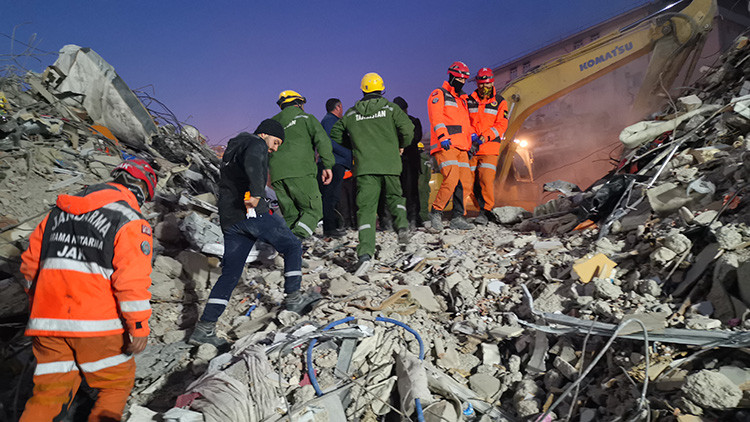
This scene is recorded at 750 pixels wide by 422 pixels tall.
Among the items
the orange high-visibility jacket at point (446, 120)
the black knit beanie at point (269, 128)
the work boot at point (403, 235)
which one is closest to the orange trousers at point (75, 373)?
the black knit beanie at point (269, 128)

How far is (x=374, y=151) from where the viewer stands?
4266 millimetres

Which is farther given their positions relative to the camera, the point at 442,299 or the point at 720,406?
the point at 442,299

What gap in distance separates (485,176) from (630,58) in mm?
3081

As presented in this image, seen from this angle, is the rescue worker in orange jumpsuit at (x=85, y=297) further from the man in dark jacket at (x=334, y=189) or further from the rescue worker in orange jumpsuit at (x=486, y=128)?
the rescue worker in orange jumpsuit at (x=486, y=128)

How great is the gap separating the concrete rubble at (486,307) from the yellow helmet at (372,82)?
205 centimetres

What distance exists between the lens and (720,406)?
→ 4.78 feet

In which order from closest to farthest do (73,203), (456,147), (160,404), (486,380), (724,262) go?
1. (73,203)
2. (724,262)
3. (486,380)
4. (160,404)
5. (456,147)

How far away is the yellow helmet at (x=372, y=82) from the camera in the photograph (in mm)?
4480

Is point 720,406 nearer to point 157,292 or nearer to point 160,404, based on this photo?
point 160,404

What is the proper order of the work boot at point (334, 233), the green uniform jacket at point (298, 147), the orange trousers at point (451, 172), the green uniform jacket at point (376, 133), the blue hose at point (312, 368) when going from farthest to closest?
the work boot at point (334, 233)
the orange trousers at point (451, 172)
the green uniform jacket at point (298, 147)
the green uniform jacket at point (376, 133)
the blue hose at point (312, 368)

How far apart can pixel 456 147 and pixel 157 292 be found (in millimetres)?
4035

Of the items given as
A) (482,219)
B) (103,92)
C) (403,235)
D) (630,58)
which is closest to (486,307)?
(403,235)

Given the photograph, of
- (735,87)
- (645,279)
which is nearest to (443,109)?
(645,279)

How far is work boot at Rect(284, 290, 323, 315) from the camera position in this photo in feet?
9.73
